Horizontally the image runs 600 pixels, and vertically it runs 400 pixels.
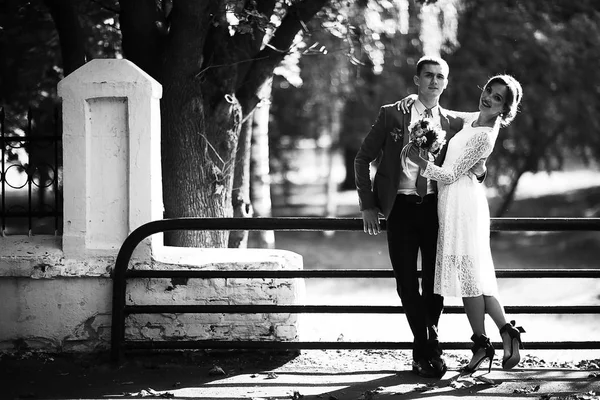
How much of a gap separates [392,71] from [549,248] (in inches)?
214

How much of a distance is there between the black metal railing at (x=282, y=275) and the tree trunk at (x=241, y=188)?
2682 mm

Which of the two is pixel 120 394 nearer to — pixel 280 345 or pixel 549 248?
pixel 280 345

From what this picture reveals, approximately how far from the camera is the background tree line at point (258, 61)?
296 inches

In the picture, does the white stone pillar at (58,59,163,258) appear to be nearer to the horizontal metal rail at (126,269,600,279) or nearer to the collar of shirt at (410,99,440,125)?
the horizontal metal rail at (126,269,600,279)

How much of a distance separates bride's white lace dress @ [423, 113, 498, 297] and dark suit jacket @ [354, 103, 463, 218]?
0.68 feet

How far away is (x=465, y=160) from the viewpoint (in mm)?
5758

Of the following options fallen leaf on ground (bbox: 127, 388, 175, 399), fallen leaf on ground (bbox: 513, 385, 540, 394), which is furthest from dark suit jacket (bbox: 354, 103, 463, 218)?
fallen leaf on ground (bbox: 127, 388, 175, 399)

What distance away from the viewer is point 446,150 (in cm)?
599

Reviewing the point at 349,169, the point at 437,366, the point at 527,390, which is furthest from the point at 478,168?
the point at 349,169

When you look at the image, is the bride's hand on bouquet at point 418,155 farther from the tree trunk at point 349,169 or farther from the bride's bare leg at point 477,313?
the tree trunk at point 349,169

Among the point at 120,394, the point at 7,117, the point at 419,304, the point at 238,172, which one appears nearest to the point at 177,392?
the point at 120,394

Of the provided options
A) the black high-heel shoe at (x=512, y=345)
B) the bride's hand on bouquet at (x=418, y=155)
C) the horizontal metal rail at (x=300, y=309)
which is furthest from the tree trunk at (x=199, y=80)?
the black high-heel shoe at (x=512, y=345)

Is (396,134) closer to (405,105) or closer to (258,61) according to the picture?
(405,105)

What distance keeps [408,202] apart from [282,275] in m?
1.07
